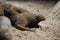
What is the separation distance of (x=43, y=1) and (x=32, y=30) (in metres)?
1.90

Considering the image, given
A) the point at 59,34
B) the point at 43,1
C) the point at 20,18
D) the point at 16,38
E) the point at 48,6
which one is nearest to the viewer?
the point at 16,38

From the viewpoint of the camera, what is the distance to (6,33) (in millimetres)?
1848

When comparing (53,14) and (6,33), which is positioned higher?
(6,33)

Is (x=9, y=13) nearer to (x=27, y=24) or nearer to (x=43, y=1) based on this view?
(x=27, y=24)

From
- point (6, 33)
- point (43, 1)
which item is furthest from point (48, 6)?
point (6, 33)

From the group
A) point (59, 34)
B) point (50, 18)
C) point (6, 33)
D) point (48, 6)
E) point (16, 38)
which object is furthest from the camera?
point (48, 6)

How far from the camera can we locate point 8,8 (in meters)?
2.82

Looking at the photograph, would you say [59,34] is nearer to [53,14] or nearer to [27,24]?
[27,24]

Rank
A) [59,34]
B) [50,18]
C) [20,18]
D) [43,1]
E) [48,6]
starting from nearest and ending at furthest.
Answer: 1. [59,34]
2. [20,18]
3. [50,18]
4. [48,6]
5. [43,1]

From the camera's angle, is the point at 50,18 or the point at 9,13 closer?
the point at 9,13

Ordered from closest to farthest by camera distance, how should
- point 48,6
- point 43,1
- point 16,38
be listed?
1. point 16,38
2. point 48,6
3. point 43,1

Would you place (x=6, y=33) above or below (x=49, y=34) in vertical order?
above

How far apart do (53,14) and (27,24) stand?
2.17ft

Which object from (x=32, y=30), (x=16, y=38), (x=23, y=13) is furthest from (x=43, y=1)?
(x=16, y=38)
